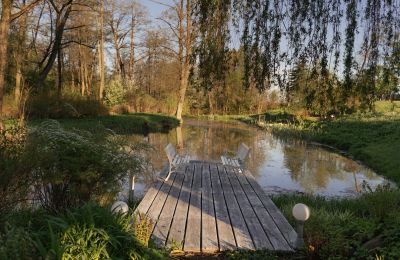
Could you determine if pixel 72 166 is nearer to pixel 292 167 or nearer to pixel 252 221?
pixel 252 221

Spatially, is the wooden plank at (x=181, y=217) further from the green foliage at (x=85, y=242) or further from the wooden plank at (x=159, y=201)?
the green foliage at (x=85, y=242)

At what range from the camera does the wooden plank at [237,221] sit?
4.91 metres

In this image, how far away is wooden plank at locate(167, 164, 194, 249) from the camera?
498 centimetres

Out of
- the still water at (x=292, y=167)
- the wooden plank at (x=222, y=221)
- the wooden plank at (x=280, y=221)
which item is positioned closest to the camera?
the wooden plank at (x=222, y=221)

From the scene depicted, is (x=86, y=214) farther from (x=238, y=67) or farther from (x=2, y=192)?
(x=238, y=67)

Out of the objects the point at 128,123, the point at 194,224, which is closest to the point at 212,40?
the point at 194,224

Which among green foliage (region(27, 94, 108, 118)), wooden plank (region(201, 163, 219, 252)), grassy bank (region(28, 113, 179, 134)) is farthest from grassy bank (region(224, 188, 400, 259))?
green foliage (region(27, 94, 108, 118))

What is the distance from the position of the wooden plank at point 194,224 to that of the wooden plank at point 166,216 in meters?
0.27

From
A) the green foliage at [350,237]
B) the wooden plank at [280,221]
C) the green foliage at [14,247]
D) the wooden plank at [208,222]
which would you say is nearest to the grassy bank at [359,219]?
the green foliage at [350,237]

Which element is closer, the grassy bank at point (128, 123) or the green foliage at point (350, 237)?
the green foliage at point (350, 237)

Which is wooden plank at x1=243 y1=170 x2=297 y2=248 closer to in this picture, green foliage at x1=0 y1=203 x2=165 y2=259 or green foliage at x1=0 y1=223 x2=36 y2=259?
green foliage at x1=0 y1=203 x2=165 y2=259

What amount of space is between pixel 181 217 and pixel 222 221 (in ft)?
2.02

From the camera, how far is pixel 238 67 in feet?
10.9

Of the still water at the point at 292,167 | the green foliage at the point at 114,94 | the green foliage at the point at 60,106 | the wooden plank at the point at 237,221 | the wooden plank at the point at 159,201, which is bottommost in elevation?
the still water at the point at 292,167
